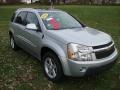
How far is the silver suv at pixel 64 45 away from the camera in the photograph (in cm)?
523

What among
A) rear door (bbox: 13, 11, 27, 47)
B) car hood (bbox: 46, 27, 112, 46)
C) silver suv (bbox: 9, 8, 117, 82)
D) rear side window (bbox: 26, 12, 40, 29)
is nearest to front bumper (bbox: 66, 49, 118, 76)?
silver suv (bbox: 9, 8, 117, 82)

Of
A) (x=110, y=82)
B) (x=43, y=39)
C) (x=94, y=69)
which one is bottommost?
(x=110, y=82)

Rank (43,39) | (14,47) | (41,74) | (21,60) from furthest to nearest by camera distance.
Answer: (14,47) < (21,60) < (41,74) < (43,39)

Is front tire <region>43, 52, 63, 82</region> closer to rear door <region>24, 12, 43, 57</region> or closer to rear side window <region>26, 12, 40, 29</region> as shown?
rear door <region>24, 12, 43, 57</region>

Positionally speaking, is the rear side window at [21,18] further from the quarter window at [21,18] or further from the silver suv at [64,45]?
the silver suv at [64,45]

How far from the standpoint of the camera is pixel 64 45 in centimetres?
541

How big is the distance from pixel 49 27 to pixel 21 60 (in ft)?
6.27

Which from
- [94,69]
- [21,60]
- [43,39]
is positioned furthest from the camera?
[21,60]

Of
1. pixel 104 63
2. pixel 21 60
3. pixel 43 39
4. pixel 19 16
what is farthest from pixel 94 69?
pixel 19 16

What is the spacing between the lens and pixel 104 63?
213 inches

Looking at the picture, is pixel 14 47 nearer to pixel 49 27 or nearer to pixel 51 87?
pixel 49 27

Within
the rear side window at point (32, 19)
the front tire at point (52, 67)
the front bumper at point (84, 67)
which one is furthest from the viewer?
the rear side window at point (32, 19)

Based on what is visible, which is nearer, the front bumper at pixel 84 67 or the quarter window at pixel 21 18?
the front bumper at pixel 84 67

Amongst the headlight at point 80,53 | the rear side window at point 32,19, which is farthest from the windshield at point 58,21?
the headlight at point 80,53
